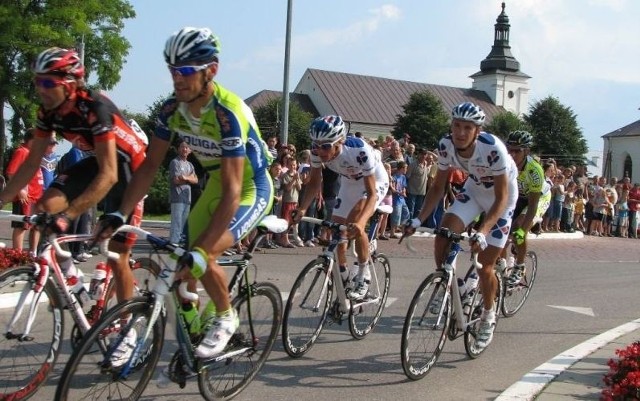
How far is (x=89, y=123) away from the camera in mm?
5477

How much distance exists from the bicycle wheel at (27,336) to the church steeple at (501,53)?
13312cm

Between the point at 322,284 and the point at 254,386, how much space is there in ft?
4.77

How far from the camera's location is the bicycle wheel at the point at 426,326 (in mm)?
6465

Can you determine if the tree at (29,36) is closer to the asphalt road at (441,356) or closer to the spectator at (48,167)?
the spectator at (48,167)

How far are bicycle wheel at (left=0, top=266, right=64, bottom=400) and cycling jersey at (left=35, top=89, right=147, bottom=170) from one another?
104 cm

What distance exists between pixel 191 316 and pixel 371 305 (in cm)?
353

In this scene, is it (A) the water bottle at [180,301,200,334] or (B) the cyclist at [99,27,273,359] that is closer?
(B) the cyclist at [99,27,273,359]

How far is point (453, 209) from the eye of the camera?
26.4 feet

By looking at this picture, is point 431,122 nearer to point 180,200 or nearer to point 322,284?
point 180,200

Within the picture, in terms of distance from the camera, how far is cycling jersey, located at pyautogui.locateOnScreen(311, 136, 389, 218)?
8070 millimetres

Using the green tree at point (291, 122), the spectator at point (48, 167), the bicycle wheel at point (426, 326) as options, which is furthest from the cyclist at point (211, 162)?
the green tree at point (291, 122)

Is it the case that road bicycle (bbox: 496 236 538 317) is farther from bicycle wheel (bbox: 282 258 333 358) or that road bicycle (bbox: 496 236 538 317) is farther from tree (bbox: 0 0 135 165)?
tree (bbox: 0 0 135 165)

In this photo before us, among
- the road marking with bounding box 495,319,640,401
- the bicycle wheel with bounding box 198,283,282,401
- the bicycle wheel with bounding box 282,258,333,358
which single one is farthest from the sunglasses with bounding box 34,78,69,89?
the road marking with bounding box 495,319,640,401

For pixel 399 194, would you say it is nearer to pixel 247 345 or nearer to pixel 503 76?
pixel 247 345
